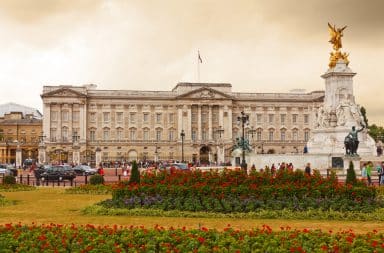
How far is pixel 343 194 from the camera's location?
18844 millimetres

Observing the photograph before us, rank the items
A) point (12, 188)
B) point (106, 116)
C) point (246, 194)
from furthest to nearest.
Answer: point (106, 116)
point (12, 188)
point (246, 194)

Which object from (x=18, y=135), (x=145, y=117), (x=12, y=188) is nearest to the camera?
(x=12, y=188)

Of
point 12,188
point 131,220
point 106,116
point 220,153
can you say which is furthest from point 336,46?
point 106,116

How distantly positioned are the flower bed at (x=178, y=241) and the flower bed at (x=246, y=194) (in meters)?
6.60

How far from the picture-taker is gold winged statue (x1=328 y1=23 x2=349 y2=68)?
162 ft

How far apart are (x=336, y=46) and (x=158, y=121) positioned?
5499 cm

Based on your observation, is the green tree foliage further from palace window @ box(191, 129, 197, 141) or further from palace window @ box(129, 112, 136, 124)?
palace window @ box(129, 112, 136, 124)

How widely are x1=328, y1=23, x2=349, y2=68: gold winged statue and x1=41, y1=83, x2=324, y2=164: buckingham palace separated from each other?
48121 mm

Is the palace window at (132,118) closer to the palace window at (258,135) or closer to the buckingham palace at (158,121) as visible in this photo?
the buckingham palace at (158,121)

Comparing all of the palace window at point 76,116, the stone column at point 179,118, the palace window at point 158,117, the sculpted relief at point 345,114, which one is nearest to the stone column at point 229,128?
the stone column at point 179,118

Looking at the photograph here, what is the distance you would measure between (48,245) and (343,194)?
1116 centimetres

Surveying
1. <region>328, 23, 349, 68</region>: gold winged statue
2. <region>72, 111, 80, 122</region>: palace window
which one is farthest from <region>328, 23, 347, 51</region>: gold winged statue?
<region>72, 111, 80, 122</region>: palace window

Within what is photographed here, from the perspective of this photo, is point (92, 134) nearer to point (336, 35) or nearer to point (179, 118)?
point (179, 118)

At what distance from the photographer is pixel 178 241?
10992mm
